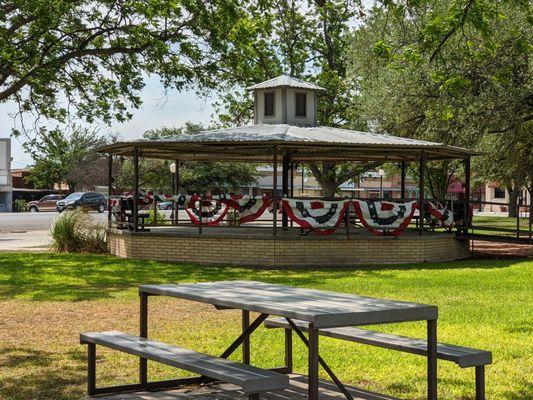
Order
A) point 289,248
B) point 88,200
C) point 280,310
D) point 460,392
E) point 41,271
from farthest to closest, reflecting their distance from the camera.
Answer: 1. point 88,200
2. point 289,248
3. point 41,271
4. point 460,392
5. point 280,310

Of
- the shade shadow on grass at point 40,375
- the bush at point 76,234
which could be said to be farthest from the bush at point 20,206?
the shade shadow on grass at point 40,375

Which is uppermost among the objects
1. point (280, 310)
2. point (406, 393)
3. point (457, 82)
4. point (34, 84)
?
point (34, 84)

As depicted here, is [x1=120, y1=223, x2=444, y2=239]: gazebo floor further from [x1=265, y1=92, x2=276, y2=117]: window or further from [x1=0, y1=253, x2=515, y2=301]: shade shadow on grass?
[x1=265, y1=92, x2=276, y2=117]: window

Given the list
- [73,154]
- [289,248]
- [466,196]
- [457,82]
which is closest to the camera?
[457,82]

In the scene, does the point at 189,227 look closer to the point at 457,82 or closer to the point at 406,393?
the point at 457,82

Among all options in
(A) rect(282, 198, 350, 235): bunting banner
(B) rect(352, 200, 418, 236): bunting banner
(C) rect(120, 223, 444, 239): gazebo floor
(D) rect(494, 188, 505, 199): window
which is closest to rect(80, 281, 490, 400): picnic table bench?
(A) rect(282, 198, 350, 235): bunting banner

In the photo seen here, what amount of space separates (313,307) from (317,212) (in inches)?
612

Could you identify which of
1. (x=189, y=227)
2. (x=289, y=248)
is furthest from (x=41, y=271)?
(x=189, y=227)

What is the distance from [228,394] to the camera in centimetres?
671

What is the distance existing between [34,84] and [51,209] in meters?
45.4

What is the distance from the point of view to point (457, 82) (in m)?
11.2

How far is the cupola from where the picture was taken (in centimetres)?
2486

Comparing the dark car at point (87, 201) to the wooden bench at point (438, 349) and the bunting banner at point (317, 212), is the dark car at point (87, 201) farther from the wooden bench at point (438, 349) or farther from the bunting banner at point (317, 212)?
the wooden bench at point (438, 349)

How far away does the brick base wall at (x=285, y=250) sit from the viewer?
810 inches
